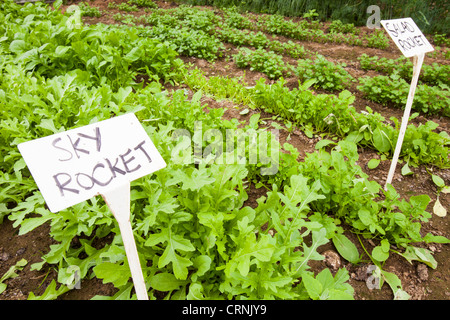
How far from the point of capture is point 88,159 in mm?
1051

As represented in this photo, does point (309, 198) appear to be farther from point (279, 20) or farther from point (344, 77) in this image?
point (279, 20)

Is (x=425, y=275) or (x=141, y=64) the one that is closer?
(x=425, y=275)

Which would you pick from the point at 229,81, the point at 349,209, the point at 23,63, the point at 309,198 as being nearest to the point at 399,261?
the point at 349,209

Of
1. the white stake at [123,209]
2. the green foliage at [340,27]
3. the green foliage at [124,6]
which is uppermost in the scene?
the white stake at [123,209]

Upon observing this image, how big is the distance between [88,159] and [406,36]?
88.7 inches

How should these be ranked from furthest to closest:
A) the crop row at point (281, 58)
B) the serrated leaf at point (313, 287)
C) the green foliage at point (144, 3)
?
the green foliage at point (144, 3), the crop row at point (281, 58), the serrated leaf at point (313, 287)

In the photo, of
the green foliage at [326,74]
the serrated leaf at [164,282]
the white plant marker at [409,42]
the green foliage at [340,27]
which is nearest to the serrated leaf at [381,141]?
the white plant marker at [409,42]

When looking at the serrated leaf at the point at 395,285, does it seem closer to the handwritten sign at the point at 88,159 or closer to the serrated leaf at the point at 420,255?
the serrated leaf at the point at 420,255

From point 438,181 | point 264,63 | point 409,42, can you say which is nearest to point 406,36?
point 409,42

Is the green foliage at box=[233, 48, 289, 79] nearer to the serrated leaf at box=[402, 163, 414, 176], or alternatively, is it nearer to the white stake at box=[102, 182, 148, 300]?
the serrated leaf at box=[402, 163, 414, 176]

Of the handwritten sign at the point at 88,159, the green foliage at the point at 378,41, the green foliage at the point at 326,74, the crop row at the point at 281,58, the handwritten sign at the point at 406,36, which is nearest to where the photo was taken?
the handwritten sign at the point at 88,159

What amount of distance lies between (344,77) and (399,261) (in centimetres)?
241

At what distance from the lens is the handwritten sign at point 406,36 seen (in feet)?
6.52

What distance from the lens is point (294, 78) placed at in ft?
13.3
